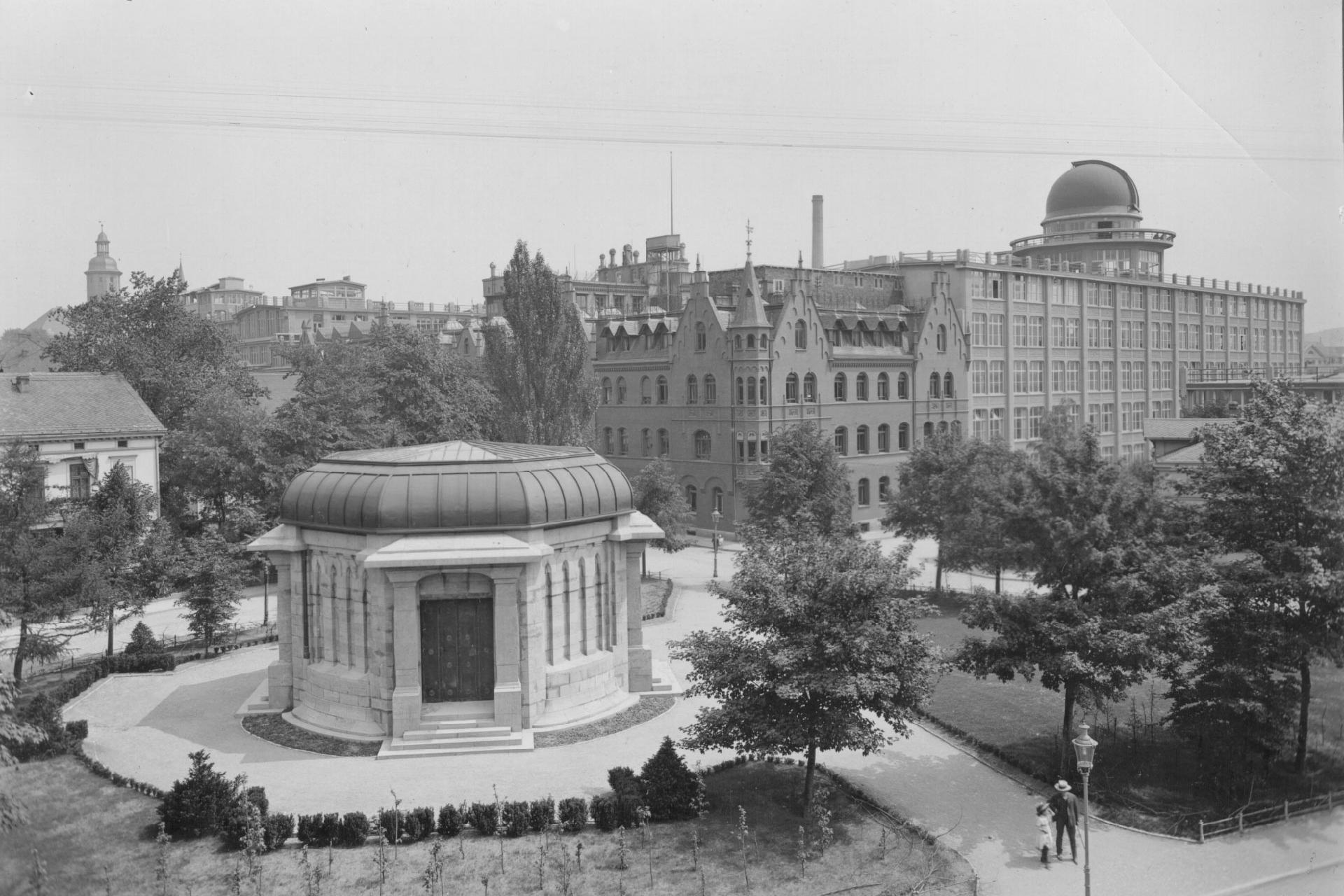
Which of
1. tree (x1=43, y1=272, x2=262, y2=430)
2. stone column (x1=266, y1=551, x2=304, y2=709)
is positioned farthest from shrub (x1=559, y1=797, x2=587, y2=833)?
tree (x1=43, y1=272, x2=262, y2=430)

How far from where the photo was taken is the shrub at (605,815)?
829 inches

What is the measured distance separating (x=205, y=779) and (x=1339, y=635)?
76.7 feet

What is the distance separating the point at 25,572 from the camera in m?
30.2

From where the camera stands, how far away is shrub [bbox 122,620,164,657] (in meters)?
35.1

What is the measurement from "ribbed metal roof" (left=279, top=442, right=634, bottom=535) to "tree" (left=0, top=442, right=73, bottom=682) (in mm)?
7373

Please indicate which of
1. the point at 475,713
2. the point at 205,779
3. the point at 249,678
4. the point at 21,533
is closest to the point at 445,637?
the point at 475,713

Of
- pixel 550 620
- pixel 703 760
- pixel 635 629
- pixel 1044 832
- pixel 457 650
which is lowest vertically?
pixel 703 760

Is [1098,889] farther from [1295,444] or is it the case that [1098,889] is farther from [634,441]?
[634,441]

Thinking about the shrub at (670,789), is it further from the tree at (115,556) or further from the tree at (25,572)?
the tree at (115,556)

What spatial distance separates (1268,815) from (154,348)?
200 feet

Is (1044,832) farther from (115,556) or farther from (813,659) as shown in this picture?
(115,556)

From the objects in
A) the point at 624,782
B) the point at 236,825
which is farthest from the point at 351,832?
the point at 624,782

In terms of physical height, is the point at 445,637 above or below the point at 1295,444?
below

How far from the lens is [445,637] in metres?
26.8
